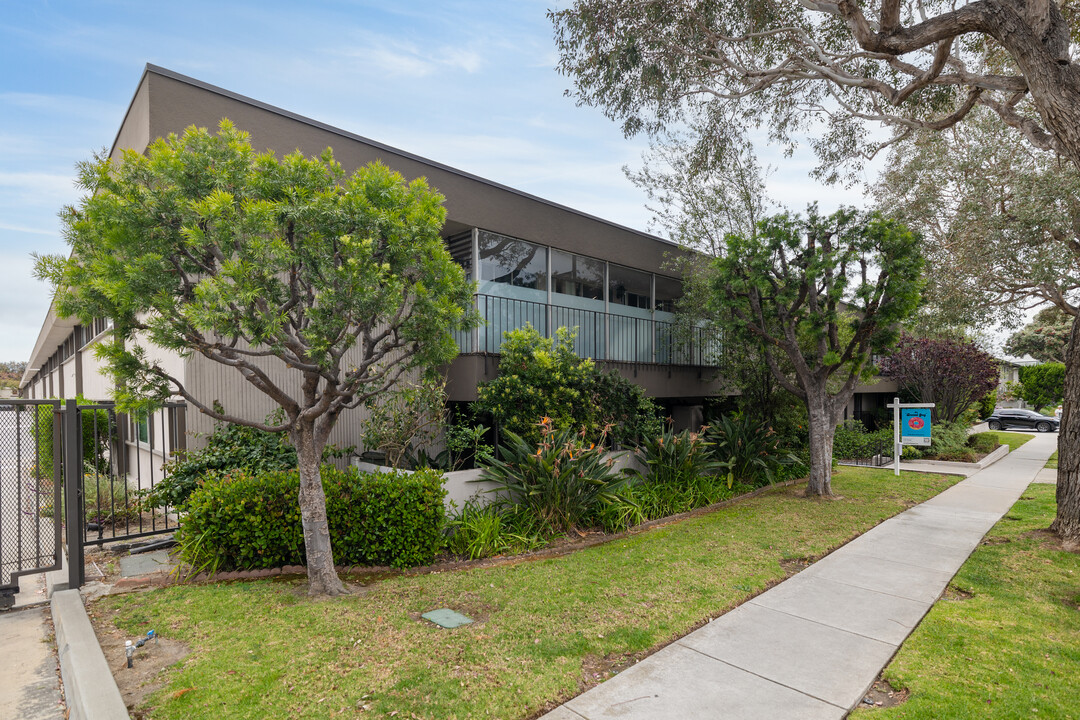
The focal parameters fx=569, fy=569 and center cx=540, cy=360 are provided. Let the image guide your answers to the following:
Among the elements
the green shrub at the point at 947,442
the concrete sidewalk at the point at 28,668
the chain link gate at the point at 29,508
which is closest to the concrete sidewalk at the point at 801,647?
the concrete sidewalk at the point at 28,668

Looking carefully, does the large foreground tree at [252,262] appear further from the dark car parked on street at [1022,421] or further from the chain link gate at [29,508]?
the dark car parked on street at [1022,421]

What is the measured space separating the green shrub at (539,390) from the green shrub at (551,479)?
45 centimetres

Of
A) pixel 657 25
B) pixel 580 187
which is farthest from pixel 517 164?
pixel 657 25

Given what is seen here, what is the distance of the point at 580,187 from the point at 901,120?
24.2ft

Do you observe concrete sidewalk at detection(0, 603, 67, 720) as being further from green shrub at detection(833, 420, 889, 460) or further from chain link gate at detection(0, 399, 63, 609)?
green shrub at detection(833, 420, 889, 460)

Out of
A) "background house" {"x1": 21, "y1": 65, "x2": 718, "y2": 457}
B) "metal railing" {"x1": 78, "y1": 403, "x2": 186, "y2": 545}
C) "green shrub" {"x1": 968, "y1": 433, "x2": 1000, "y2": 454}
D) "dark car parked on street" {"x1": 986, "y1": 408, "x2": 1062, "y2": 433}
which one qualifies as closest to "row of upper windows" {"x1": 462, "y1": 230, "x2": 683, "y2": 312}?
"background house" {"x1": 21, "y1": 65, "x2": 718, "y2": 457}

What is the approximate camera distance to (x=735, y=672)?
3.98 m

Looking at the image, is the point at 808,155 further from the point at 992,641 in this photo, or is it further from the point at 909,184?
the point at 992,641

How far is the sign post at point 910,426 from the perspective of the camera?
13.1 m

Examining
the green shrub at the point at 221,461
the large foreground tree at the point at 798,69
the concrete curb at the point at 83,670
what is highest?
the large foreground tree at the point at 798,69

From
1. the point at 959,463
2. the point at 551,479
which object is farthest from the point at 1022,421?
the point at 551,479

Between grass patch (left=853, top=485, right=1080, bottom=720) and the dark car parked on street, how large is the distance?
28916 millimetres

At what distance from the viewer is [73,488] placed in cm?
550

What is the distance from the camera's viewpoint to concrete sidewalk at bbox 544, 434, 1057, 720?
3545 mm
